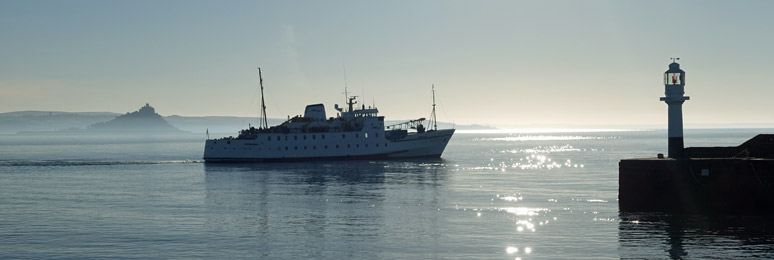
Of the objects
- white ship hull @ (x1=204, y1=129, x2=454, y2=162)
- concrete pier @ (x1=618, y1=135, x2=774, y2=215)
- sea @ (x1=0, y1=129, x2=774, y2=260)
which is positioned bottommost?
sea @ (x1=0, y1=129, x2=774, y2=260)

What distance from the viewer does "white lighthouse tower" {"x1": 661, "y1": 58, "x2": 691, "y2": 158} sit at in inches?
1335

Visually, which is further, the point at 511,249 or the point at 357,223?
the point at 357,223

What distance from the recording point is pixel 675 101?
34.1 m

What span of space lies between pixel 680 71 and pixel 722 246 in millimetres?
11129

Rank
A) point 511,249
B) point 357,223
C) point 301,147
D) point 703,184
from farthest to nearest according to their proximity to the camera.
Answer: point 301,147, point 357,223, point 703,184, point 511,249

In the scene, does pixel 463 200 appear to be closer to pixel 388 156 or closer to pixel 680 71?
pixel 680 71

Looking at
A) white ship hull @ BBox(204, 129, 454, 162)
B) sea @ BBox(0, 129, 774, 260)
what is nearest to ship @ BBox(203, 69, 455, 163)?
white ship hull @ BBox(204, 129, 454, 162)

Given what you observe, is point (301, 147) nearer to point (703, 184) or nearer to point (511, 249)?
point (703, 184)

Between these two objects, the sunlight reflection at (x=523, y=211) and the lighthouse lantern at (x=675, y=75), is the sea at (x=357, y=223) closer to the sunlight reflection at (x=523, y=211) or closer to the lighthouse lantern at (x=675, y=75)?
the sunlight reflection at (x=523, y=211)

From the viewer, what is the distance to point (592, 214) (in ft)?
111

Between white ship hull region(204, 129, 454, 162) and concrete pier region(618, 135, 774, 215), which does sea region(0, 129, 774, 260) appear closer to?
concrete pier region(618, 135, 774, 215)

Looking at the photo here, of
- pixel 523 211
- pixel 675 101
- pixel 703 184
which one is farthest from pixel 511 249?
pixel 675 101

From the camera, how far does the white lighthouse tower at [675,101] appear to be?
111 ft

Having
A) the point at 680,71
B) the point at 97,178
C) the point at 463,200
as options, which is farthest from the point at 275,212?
the point at 97,178
